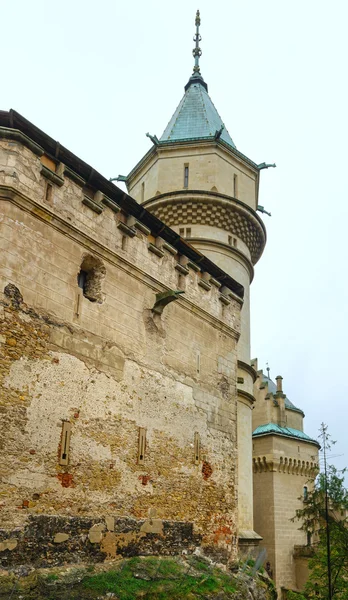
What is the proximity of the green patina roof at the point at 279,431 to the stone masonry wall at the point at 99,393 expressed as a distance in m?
16.3

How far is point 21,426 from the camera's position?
8.35 metres

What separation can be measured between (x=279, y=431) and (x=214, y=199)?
15.3m

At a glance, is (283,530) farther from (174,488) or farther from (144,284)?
(144,284)

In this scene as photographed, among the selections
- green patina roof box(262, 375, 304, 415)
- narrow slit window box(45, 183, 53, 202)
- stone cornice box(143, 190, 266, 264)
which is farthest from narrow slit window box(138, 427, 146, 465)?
green patina roof box(262, 375, 304, 415)

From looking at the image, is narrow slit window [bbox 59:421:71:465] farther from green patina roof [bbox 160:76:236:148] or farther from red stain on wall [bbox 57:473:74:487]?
green patina roof [bbox 160:76:236:148]

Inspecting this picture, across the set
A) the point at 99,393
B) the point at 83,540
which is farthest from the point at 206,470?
the point at 83,540

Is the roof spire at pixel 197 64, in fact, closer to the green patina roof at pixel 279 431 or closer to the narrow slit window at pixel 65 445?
the green patina roof at pixel 279 431

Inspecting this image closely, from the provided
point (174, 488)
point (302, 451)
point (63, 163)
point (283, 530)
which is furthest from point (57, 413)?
point (302, 451)

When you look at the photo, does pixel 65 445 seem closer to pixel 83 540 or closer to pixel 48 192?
pixel 83 540

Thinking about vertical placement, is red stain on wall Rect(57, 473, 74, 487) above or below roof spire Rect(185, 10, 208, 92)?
below

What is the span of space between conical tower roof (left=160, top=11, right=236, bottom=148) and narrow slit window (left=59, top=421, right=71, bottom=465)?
1372cm

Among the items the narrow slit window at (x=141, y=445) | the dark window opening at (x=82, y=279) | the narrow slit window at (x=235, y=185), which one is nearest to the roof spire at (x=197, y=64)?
the narrow slit window at (x=235, y=185)

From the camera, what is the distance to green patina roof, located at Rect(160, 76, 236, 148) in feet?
69.2

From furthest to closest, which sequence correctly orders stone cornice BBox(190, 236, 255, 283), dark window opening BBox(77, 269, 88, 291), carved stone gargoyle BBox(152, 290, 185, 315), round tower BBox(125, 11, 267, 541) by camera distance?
stone cornice BBox(190, 236, 255, 283) < round tower BBox(125, 11, 267, 541) < carved stone gargoyle BBox(152, 290, 185, 315) < dark window opening BBox(77, 269, 88, 291)
